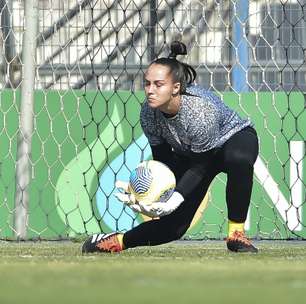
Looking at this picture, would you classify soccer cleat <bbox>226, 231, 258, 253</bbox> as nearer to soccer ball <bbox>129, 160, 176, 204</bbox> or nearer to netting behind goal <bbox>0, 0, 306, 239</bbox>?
soccer ball <bbox>129, 160, 176, 204</bbox>

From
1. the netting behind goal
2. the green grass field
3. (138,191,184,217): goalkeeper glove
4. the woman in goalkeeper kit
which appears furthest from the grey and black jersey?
the netting behind goal

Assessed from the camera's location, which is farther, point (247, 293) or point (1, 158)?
point (1, 158)

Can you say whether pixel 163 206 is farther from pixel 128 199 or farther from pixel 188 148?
pixel 188 148

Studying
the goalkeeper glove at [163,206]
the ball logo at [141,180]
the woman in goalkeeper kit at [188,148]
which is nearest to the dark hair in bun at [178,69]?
the woman in goalkeeper kit at [188,148]

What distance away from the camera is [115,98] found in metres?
9.34

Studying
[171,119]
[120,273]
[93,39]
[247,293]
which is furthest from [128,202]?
[93,39]

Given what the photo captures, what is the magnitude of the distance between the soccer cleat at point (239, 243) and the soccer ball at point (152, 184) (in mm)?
532

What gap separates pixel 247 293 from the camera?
12.1 feet

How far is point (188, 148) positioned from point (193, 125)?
0.18 meters

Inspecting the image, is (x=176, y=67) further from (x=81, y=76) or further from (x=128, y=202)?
(x=81, y=76)

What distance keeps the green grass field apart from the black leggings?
473 millimetres

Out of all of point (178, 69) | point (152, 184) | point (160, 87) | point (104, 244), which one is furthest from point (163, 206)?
point (178, 69)

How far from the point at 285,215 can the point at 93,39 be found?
2144 millimetres

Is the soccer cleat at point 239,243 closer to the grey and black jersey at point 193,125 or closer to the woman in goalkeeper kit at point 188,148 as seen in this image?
the woman in goalkeeper kit at point 188,148
